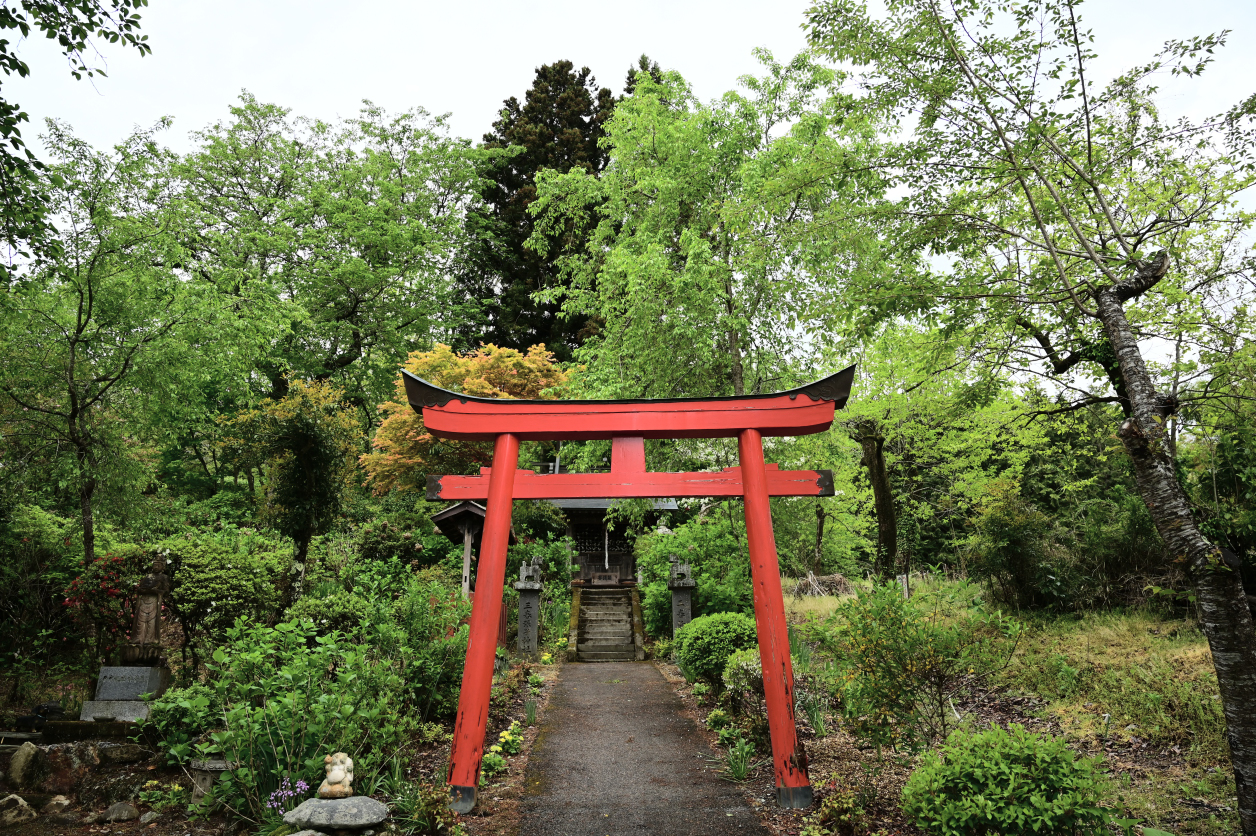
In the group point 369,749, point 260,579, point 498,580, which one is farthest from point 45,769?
point 498,580

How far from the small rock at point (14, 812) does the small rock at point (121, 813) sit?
613mm

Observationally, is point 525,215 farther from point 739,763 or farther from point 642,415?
point 739,763

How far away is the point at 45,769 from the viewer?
5785 millimetres

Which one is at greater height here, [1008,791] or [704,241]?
[704,241]

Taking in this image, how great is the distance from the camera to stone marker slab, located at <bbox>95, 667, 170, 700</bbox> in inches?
257

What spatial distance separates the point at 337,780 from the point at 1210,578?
19.1 ft

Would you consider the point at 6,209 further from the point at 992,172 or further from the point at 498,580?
the point at 992,172

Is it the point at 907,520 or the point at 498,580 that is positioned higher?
the point at 907,520

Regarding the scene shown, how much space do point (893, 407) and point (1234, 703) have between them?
10.7m

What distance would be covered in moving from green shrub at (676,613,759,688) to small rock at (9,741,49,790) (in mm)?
6901

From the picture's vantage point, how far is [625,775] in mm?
6246

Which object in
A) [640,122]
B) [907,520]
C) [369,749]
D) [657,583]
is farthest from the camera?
[907,520]

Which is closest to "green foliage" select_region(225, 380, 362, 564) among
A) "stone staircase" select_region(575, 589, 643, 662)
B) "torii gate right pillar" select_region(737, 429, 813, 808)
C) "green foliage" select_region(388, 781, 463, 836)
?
"stone staircase" select_region(575, 589, 643, 662)

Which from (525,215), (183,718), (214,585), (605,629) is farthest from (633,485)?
(525,215)
